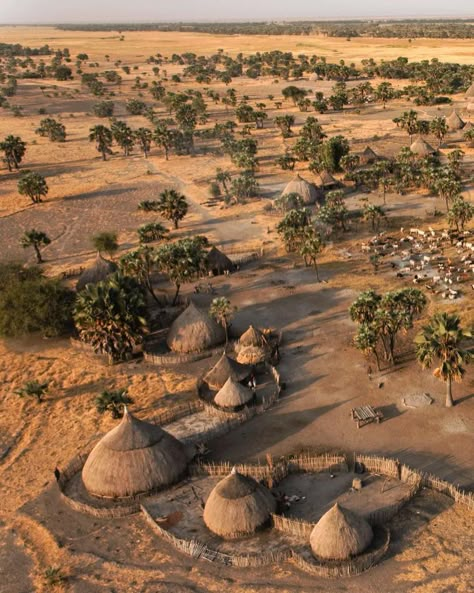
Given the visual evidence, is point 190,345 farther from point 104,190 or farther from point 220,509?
point 104,190

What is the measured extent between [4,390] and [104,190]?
53.2 metres

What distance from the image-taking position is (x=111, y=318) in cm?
4466

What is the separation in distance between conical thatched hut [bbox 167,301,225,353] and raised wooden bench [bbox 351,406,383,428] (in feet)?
45.2

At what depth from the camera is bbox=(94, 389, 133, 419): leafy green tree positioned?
3925cm

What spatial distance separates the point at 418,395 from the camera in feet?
129

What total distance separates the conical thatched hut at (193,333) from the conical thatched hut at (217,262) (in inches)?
549

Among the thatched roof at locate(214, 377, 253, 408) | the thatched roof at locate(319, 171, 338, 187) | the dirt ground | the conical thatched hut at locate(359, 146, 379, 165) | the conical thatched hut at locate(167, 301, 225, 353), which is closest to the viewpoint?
the dirt ground

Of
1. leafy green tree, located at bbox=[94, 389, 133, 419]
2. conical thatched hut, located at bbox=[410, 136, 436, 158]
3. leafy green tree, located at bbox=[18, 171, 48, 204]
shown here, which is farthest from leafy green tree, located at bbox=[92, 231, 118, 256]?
conical thatched hut, located at bbox=[410, 136, 436, 158]

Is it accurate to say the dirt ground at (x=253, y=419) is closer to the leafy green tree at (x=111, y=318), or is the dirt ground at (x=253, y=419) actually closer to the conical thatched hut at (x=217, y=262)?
the conical thatched hut at (x=217, y=262)

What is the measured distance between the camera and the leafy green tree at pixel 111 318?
44.7 metres

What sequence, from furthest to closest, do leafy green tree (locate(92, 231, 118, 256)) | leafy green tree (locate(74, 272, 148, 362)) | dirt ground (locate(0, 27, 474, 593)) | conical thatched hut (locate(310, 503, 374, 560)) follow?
leafy green tree (locate(92, 231, 118, 256))
leafy green tree (locate(74, 272, 148, 362))
dirt ground (locate(0, 27, 474, 593))
conical thatched hut (locate(310, 503, 374, 560))

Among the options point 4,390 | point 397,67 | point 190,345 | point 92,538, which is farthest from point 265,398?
point 397,67

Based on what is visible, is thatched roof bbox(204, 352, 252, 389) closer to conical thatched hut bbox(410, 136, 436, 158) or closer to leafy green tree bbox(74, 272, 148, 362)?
leafy green tree bbox(74, 272, 148, 362)

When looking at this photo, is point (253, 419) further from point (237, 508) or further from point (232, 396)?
point (237, 508)
